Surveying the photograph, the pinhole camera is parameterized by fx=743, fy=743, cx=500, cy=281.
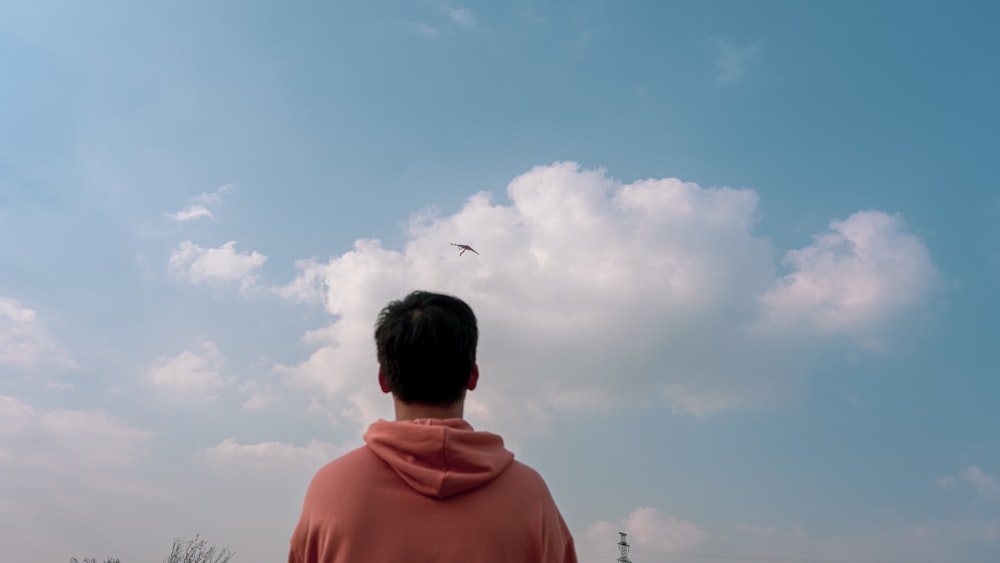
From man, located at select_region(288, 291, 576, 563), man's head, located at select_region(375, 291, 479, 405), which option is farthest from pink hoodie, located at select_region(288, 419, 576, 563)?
man's head, located at select_region(375, 291, 479, 405)

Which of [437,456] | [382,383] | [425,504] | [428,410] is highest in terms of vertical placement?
[382,383]

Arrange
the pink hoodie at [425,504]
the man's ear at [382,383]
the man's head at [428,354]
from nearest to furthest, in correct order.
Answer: the pink hoodie at [425,504]
the man's head at [428,354]
the man's ear at [382,383]

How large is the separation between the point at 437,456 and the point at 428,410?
24cm

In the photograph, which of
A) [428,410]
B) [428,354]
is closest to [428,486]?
[428,410]

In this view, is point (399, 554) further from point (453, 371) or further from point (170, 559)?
point (170, 559)

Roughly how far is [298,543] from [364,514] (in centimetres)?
34

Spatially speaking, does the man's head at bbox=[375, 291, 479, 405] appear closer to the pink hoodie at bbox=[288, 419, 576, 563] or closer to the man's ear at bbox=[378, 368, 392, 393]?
the man's ear at bbox=[378, 368, 392, 393]

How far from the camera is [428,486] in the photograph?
9.09 ft

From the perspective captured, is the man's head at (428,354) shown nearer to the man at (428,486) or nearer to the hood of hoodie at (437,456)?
the man at (428,486)

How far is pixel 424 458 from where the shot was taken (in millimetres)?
2826

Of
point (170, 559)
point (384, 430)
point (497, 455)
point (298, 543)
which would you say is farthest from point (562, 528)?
point (170, 559)

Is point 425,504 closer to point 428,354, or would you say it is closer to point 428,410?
point 428,410

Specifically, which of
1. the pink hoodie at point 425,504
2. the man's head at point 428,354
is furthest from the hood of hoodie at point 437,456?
the man's head at point 428,354

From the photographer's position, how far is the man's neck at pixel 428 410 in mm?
2998
